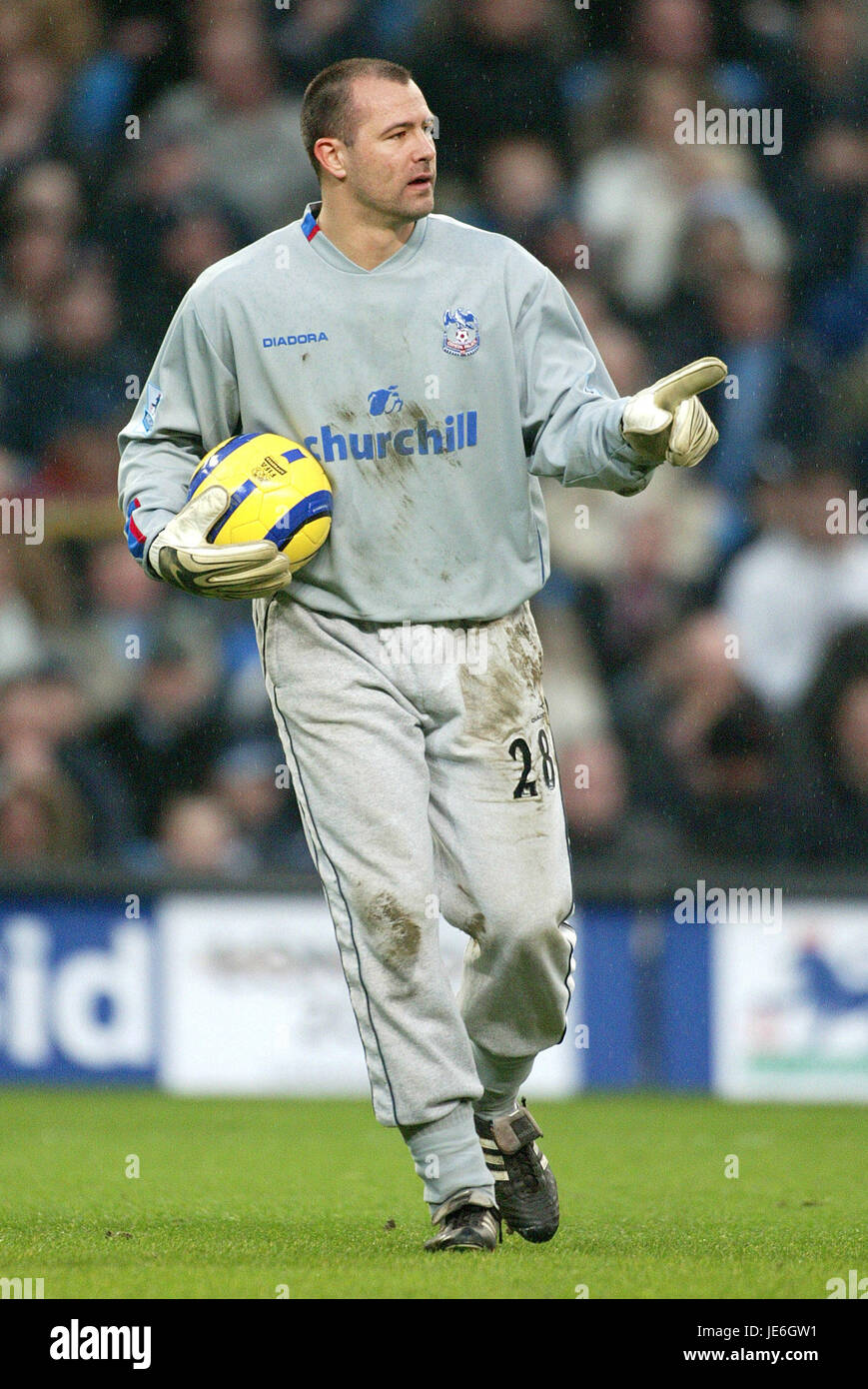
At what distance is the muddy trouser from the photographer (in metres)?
4.12

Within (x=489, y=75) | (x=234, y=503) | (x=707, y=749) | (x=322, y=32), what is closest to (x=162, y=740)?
(x=707, y=749)

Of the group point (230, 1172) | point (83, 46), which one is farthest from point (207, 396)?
point (83, 46)

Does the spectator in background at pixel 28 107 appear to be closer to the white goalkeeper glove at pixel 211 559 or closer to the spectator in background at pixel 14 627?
the spectator in background at pixel 14 627

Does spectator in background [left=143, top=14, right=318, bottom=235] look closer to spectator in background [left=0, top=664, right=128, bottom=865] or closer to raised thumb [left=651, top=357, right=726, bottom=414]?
spectator in background [left=0, top=664, right=128, bottom=865]

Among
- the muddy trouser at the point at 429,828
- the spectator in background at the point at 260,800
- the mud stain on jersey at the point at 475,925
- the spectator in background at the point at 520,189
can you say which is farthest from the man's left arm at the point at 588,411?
the spectator in background at the point at 520,189

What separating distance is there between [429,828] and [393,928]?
0.73 ft

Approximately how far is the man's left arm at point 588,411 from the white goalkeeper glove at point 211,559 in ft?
2.01

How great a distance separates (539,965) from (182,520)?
3.76ft

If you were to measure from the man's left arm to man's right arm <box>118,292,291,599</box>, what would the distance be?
0.61 m

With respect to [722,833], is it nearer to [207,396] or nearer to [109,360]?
[109,360]

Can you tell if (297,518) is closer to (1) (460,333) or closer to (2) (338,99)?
(1) (460,333)

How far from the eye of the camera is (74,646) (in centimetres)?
865

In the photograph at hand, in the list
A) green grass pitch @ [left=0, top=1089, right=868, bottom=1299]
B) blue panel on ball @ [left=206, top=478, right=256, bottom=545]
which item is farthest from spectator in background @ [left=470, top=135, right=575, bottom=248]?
blue panel on ball @ [left=206, top=478, right=256, bottom=545]

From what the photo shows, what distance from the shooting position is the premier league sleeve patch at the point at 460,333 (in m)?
4.25
